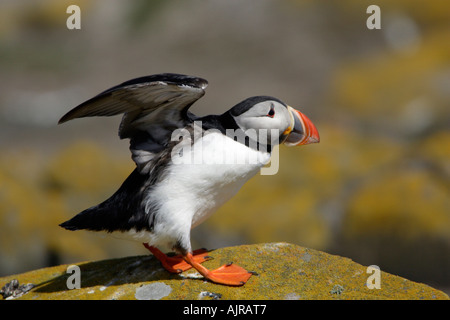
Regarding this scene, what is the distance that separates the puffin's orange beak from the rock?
137 cm

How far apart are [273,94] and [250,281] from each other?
1292 cm

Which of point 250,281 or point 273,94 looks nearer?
point 250,281

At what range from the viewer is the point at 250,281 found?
21.6ft

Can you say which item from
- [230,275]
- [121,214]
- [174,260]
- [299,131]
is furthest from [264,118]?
[174,260]

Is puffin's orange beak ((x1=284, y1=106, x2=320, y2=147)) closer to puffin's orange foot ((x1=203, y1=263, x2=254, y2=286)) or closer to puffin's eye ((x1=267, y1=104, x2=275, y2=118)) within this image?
puffin's eye ((x1=267, y1=104, x2=275, y2=118))

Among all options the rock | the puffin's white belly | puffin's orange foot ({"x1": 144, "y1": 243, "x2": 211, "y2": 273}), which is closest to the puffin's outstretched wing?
the puffin's white belly

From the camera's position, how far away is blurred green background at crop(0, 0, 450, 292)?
11.7 m

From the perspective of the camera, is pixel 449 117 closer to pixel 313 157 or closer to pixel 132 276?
pixel 313 157

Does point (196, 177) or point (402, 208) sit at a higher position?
point (196, 177)

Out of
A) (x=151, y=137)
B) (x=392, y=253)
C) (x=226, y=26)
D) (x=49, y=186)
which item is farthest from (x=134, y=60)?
(x=151, y=137)

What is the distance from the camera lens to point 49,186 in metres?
13.3

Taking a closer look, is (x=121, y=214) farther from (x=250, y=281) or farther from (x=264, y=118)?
(x=264, y=118)

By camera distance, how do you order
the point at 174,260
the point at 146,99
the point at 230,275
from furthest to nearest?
the point at 174,260 → the point at 230,275 → the point at 146,99

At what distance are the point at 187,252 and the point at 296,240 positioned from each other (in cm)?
629
